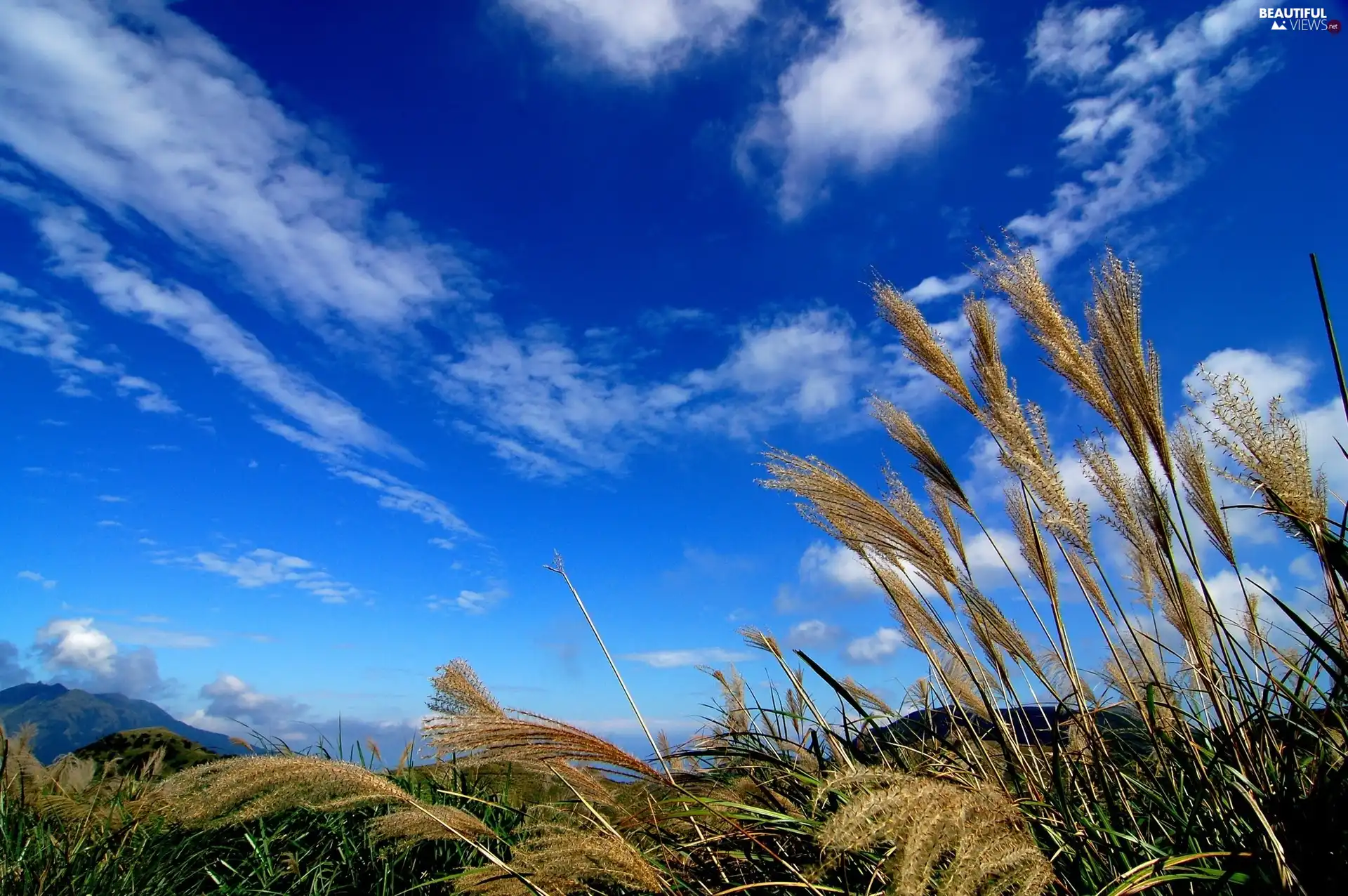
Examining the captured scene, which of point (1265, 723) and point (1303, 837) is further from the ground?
point (1265, 723)

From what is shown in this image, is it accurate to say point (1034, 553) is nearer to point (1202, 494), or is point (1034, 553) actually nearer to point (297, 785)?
point (1202, 494)

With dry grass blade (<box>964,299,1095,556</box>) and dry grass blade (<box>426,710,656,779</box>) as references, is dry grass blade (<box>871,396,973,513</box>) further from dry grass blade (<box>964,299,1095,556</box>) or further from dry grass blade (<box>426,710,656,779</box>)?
dry grass blade (<box>426,710,656,779</box>)

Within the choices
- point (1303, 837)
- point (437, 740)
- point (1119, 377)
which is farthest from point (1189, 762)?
point (437, 740)

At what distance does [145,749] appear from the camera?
8.25 meters

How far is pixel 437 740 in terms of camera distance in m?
2.09

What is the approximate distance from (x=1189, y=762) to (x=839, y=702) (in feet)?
4.11

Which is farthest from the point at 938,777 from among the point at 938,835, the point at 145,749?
the point at 145,749

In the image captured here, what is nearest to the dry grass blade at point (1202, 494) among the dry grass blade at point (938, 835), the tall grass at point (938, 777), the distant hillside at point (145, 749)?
the tall grass at point (938, 777)

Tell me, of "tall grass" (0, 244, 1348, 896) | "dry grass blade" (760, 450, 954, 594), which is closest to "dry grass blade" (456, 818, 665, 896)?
"tall grass" (0, 244, 1348, 896)

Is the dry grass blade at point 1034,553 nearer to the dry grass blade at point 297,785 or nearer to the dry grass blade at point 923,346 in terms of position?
the dry grass blade at point 923,346

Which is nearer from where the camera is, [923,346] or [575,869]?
[575,869]

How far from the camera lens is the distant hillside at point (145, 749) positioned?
7738mm

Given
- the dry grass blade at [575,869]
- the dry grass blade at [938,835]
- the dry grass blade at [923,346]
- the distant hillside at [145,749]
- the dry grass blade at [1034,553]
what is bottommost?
the distant hillside at [145,749]

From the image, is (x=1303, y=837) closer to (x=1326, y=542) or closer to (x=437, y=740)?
(x=1326, y=542)
